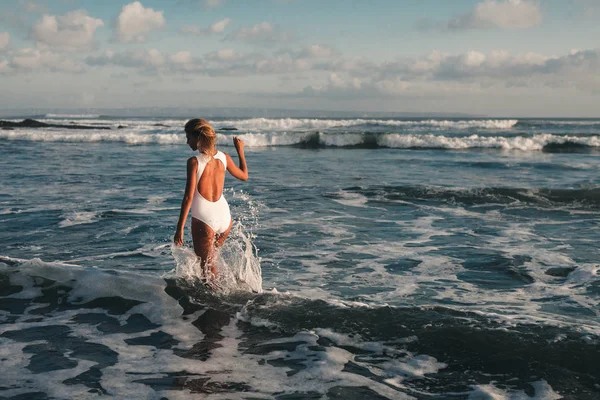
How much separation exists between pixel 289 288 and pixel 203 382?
2545 mm

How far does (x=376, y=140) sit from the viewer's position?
34.6 m

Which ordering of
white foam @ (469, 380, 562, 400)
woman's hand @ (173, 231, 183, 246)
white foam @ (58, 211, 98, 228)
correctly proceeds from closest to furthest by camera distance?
1. white foam @ (469, 380, 562, 400)
2. woman's hand @ (173, 231, 183, 246)
3. white foam @ (58, 211, 98, 228)

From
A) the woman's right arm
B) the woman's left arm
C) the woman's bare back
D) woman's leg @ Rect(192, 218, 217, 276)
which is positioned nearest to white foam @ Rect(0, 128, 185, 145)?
the woman's right arm

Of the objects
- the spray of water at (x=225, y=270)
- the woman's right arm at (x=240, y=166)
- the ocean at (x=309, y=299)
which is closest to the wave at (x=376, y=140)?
the ocean at (x=309, y=299)

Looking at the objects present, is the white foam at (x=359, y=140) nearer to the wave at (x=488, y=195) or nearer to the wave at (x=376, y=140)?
the wave at (x=376, y=140)

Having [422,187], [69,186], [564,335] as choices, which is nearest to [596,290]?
[564,335]

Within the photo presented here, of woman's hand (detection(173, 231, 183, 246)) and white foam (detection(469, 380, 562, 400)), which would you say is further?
woman's hand (detection(173, 231, 183, 246))

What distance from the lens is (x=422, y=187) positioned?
14539 millimetres

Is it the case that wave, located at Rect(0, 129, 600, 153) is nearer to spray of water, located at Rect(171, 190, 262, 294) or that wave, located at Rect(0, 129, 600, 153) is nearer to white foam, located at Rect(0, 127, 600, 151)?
white foam, located at Rect(0, 127, 600, 151)

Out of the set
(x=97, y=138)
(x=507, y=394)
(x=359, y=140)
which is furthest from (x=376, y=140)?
(x=507, y=394)

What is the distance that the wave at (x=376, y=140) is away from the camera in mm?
31578

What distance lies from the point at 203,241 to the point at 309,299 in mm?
1260

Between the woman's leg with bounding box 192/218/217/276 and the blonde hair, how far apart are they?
80 centimetres

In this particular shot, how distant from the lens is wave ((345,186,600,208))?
12.8 m
